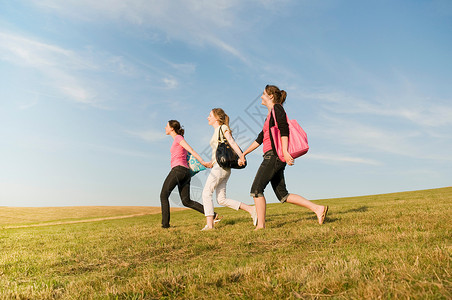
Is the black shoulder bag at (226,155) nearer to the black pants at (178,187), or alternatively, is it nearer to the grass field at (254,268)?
the black pants at (178,187)

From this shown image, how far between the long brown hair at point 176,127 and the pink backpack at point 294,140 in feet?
11.0

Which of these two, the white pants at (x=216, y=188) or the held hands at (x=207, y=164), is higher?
the held hands at (x=207, y=164)

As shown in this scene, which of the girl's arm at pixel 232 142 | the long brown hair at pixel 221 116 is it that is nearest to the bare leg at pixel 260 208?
the girl's arm at pixel 232 142

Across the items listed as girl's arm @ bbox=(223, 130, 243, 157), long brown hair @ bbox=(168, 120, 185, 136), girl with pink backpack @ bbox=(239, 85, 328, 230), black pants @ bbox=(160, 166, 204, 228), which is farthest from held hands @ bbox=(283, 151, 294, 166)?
long brown hair @ bbox=(168, 120, 185, 136)

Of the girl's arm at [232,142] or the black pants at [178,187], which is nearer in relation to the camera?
the girl's arm at [232,142]

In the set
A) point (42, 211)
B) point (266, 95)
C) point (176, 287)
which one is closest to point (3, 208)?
point (42, 211)

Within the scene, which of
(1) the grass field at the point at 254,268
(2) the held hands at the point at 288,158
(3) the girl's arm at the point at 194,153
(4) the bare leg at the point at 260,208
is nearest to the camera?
(1) the grass field at the point at 254,268

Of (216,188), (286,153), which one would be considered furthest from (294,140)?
(216,188)

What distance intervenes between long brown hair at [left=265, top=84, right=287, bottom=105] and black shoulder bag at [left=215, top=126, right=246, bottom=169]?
152 cm

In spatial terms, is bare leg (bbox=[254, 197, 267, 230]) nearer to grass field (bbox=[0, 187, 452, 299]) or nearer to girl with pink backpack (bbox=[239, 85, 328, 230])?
girl with pink backpack (bbox=[239, 85, 328, 230])

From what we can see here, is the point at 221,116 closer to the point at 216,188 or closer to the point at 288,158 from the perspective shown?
the point at 216,188

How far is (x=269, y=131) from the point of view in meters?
6.75

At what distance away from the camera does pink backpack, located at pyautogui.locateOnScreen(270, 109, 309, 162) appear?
6516mm

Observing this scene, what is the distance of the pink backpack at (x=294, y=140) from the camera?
652 cm
